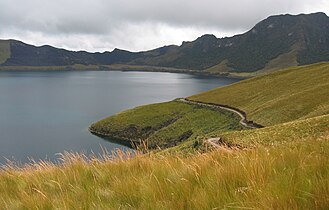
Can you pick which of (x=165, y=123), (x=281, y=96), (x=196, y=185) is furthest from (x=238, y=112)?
(x=196, y=185)

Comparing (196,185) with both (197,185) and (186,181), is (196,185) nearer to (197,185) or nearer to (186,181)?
(197,185)

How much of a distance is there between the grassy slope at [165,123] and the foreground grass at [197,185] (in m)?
55.7

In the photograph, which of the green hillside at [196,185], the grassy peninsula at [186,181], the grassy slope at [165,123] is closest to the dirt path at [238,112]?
the grassy slope at [165,123]

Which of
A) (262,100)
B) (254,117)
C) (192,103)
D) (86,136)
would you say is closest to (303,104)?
(254,117)

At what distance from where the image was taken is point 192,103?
296ft

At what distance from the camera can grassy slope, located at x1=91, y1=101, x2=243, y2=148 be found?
232 ft

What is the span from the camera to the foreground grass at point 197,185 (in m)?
4.00

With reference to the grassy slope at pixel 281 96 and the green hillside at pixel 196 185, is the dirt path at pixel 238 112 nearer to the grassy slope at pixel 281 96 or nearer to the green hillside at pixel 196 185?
the grassy slope at pixel 281 96

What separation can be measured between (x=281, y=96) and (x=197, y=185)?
65.8 meters

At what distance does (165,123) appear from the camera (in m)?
82.8

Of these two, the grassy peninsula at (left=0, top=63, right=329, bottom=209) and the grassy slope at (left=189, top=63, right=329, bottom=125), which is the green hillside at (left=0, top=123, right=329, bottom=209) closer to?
the grassy peninsula at (left=0, top=63, right=329, bottom=209)

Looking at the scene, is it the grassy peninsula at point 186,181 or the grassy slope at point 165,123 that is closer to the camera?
the grassy peninsula at point 186,181

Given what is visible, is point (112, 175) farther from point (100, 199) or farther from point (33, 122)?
point (33, 122)

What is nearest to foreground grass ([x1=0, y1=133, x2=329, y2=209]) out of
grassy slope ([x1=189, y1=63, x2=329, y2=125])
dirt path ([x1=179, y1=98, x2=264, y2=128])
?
grassy slope ([x1=189, y1=63, x2=329, y2=125])
